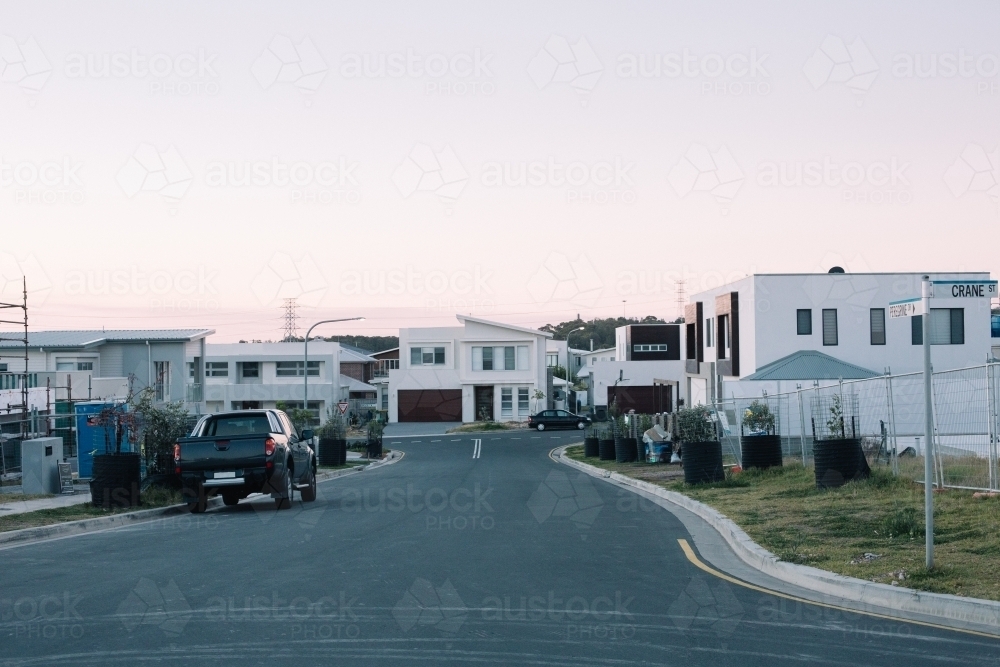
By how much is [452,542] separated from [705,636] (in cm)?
586

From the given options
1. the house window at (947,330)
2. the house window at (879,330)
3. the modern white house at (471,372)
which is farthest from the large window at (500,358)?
the house window at (947,330)

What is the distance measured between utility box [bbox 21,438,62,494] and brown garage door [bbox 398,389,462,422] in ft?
193

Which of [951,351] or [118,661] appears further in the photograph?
[951,351]

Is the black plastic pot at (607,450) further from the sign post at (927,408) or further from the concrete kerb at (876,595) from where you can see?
the sign post at (927,408)

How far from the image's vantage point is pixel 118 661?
710cm

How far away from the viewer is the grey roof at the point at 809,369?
4569 cm

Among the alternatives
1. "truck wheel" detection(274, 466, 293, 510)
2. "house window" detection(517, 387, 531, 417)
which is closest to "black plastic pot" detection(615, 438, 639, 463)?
"truck wheel" detection(274, 466, 293, 510)

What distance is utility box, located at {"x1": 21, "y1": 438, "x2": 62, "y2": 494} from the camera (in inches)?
790

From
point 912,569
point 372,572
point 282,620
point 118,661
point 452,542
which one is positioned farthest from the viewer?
point 452,542

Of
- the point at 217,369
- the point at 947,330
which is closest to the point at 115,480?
the point at 947,330

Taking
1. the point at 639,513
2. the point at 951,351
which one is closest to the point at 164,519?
the point at 639,513

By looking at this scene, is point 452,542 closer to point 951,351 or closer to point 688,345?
point 951,351

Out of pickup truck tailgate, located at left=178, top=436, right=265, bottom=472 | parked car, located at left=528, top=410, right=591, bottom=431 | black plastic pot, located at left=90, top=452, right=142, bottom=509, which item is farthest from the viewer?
parked car, located at left=528, top=410, right=591, bottom=431

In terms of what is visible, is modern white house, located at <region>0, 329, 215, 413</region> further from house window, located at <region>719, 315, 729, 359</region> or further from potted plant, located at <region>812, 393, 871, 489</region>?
potted plant, located at <region>812, 393, 871, 489</region>
